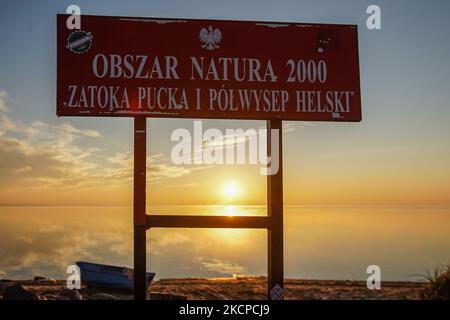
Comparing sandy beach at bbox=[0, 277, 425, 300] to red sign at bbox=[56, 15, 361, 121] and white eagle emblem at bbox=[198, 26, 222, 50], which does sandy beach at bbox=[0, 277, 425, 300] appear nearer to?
red sign at bbox=[56, 15, 361, 121]

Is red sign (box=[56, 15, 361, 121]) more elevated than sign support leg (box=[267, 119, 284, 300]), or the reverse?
red sign (box=[56, 15, 361, 121])

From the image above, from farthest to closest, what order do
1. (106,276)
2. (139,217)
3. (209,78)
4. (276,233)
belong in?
1. (106,276)
2. (209,78)
3. (276,233)
4. (139,217)

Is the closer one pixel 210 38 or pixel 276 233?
pixel 276 233

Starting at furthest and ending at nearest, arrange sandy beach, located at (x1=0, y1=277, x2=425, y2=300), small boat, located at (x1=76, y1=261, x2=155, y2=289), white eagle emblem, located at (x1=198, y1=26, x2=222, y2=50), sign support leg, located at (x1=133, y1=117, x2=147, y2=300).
Answer: small boat, located at (x1=76, y1=261, x2=155, y2=289)
sandy beach, located at (x1=0, y1=277, x2=425, y2=300)
white eagle emblem, located at (x1=198, y1=26, x2=222, y2=50)
sign support leg, located at (x1=133, y1=117, x2=147, y2=300)

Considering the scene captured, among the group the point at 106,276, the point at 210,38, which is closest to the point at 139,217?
the point at 210,38

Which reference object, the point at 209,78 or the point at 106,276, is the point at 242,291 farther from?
the point at 209,78

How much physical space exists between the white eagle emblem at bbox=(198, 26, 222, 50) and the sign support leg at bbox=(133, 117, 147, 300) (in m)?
2.14

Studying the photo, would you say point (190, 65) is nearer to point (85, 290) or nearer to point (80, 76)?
point (80, 76)

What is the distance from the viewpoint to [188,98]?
364 inches

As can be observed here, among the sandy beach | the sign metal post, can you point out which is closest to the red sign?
the sign metal post

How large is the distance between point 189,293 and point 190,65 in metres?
8.38

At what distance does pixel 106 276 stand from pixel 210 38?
32.3 feet

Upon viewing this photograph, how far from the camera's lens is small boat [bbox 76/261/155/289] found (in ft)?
52.7

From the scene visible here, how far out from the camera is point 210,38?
9.37 meters
